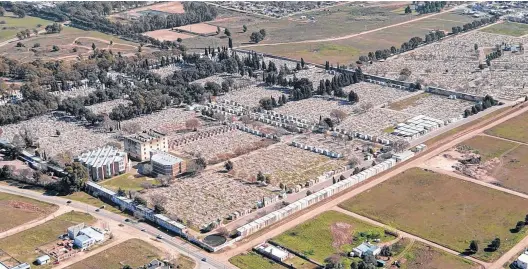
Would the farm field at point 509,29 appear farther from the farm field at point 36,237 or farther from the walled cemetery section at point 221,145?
the farm field at point 36,237

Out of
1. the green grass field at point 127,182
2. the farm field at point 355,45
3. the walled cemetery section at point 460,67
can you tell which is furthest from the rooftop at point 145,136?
the farm field at point 355,45

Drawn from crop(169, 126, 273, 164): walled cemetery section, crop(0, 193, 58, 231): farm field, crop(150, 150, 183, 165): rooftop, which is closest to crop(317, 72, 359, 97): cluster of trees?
crop(169, 126, 273, 164): walled cemetery section

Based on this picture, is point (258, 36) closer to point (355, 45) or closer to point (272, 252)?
point (355, 45)

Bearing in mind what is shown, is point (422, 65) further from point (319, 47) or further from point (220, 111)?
point (220, 111)

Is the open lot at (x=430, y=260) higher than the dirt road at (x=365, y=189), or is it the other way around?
the dirt road at (x=365, y=189)

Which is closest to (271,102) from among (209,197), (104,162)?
(104,162)

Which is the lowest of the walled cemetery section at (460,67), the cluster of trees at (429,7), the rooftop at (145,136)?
the rooftop at (145,136)
